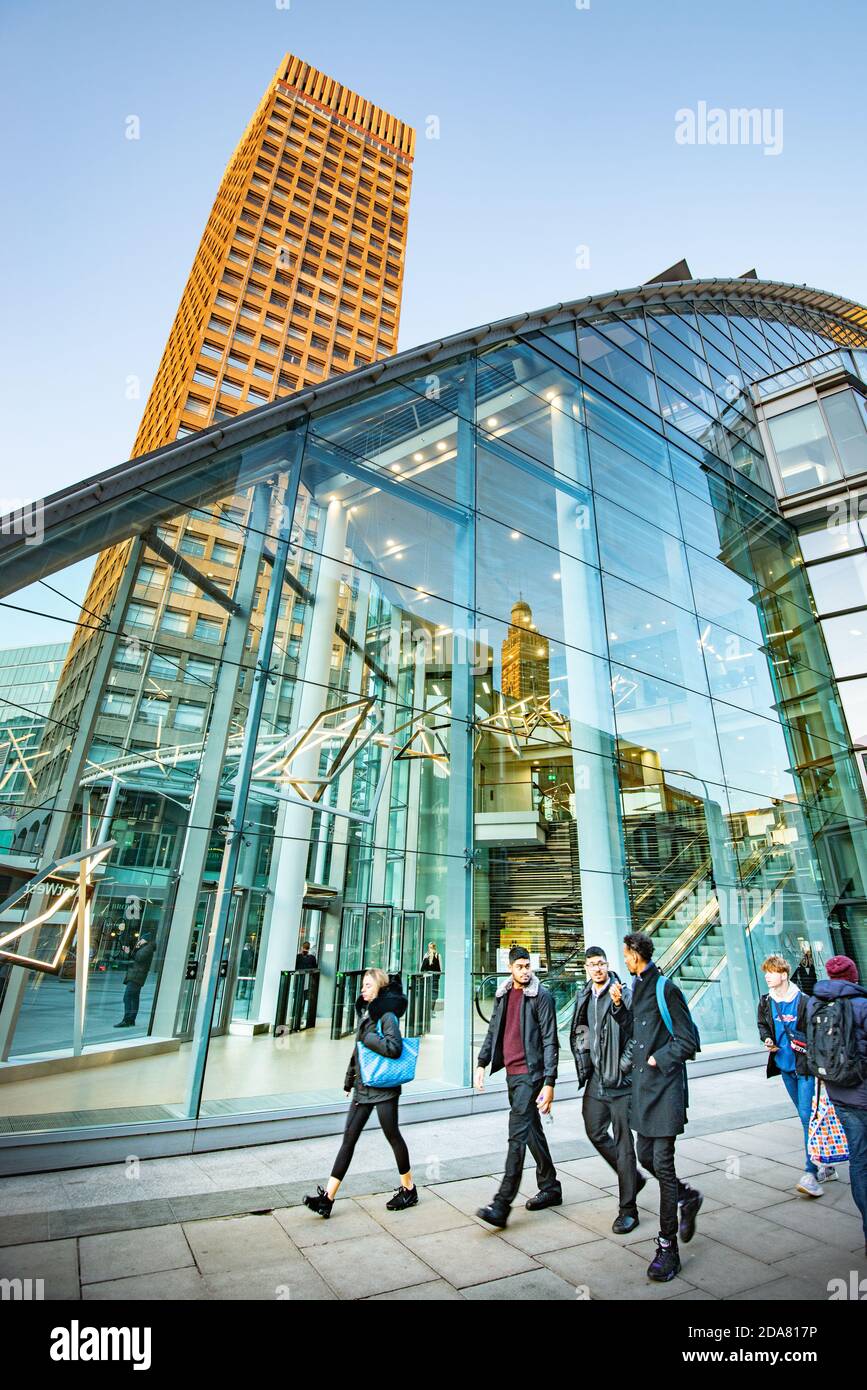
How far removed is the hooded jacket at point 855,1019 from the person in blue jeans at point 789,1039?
0.98 meters

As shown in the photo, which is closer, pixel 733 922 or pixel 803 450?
pixel 733 922

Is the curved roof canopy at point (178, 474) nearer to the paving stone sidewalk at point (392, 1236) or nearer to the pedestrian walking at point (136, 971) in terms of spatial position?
the pedestrian walking at point (136, 971)

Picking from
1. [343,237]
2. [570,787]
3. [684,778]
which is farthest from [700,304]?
[343,237]

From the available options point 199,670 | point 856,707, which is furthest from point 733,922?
point 199,670

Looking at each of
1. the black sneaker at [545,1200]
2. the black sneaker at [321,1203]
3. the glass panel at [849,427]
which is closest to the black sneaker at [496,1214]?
the black sneaker at [545,1200]

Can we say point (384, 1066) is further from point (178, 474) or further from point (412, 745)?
point (412, 745)

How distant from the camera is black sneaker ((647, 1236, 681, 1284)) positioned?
3.47 meters

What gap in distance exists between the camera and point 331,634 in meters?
11.6

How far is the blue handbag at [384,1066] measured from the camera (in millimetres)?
4629

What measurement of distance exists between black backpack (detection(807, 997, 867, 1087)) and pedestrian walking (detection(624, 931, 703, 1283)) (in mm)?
825

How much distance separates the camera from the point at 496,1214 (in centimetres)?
420

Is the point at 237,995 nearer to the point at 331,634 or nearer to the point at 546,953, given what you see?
the point at 546,953

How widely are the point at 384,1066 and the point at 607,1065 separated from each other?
1.60 m
